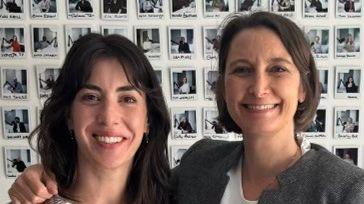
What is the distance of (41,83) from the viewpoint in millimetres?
1633

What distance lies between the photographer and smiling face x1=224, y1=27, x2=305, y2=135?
1.04 m

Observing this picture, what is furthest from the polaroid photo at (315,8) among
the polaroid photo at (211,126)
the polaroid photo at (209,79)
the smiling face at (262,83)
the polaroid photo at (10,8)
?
the polaroid photo at (10,8)

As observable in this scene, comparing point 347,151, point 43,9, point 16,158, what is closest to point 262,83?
point 347,151

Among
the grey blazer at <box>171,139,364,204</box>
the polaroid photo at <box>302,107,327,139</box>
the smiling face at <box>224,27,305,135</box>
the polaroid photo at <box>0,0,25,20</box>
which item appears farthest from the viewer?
the polaroid photo at <box>302,107,327,139</box>

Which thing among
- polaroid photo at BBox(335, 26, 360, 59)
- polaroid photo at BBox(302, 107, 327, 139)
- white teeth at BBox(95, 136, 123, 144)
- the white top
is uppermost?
polaroid photo at BBox(335, 26, 360, 59)

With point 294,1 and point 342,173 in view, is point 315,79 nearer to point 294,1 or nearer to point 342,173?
point 342,173

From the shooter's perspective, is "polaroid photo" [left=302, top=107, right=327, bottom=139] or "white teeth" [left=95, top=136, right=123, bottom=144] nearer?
"white teeth" [left=95, top=136, right=123, bottom=144]

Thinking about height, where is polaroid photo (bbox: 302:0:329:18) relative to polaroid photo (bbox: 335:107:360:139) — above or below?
above

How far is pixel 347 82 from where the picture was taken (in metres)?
1.67

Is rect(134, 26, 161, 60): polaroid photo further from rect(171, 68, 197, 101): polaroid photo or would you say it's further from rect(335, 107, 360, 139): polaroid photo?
rect(335, 107, 360, 139): polaroid photo

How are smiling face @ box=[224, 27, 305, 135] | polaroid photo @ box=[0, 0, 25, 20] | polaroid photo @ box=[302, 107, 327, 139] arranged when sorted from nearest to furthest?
smiling face @ box=[224, 27, 305, 135], polaroid photo @ box=[0, 0, 25, 20], polaroid photo @ box=[302, 107, 327, 139]

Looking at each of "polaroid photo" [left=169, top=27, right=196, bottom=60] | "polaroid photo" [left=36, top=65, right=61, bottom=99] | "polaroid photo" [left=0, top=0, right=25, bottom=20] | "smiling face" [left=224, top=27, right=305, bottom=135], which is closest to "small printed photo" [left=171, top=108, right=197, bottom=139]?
"polaroid photo" [left=169, top=27, right=196, bottom=60]

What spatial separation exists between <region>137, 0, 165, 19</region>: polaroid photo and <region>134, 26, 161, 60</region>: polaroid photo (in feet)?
0.14

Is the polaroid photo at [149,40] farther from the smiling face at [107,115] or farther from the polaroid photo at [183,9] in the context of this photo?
the smiling face at [107,115]
